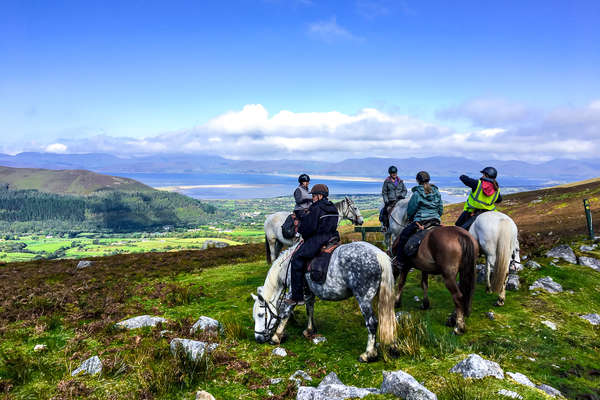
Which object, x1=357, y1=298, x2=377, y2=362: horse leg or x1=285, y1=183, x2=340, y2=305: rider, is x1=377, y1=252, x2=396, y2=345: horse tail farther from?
x1=285, y1=183, x2=340, y2=305: rider

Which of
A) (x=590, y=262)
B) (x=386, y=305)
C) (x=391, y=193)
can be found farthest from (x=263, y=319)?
(x=590, y=262)

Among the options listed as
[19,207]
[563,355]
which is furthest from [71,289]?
[19,207]

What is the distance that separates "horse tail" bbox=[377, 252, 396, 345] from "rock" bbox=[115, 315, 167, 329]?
6.11 metres

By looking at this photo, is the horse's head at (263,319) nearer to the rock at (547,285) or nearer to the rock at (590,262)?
the rock at (547,285)

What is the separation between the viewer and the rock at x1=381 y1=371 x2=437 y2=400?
4.14 meters

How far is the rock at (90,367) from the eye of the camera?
6.01 metres

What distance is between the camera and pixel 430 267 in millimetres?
8234

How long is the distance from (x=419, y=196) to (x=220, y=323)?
6.65m

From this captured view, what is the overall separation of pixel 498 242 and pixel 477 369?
6.01 m

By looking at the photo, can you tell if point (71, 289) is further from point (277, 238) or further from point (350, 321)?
point (350, 321)

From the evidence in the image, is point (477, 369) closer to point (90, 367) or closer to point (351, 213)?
point (351, 213)

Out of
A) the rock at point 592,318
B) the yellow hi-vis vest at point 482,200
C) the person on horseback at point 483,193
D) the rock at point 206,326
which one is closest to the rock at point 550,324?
the rock at point 592,318

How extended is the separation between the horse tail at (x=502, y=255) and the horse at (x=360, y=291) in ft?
15.8

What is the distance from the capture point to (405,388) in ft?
13.9
